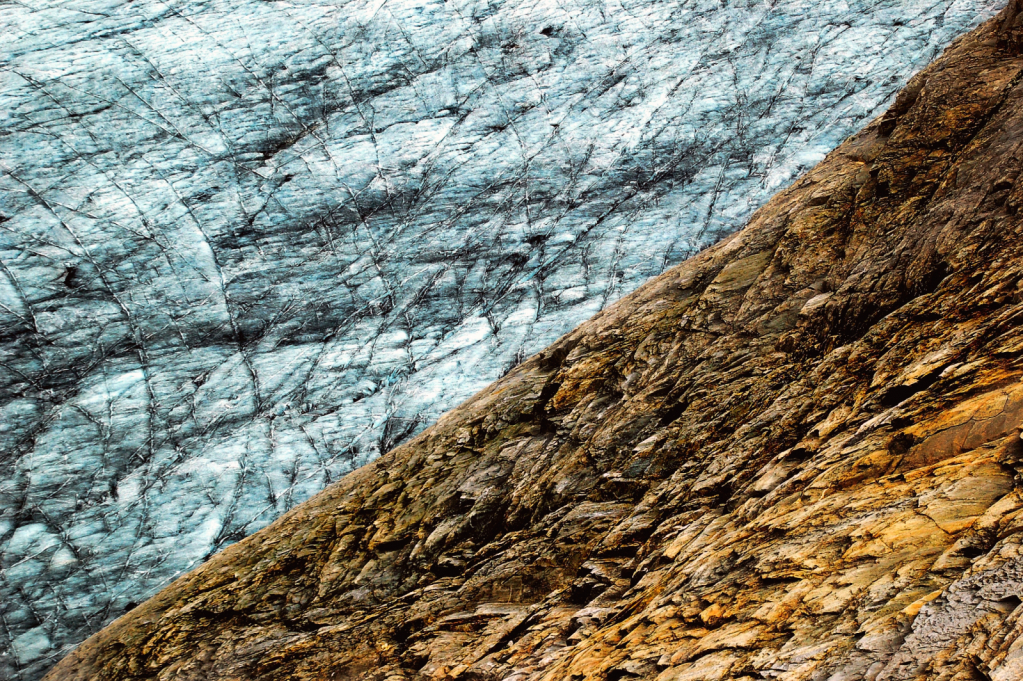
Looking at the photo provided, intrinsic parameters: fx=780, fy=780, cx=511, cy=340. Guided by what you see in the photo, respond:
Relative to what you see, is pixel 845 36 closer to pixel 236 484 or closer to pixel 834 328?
pixel 834 328

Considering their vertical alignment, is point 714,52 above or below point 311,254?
above

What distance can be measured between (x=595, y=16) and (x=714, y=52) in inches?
102

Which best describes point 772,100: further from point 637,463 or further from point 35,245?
point 35,245

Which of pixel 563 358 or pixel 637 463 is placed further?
pixel 563 358

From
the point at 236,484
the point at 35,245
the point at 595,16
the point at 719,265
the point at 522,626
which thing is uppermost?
the point at 595,16

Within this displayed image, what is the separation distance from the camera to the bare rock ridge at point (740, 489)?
3758 millimetres

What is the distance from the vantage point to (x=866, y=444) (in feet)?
15.3

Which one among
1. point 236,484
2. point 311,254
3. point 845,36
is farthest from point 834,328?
point 845,36

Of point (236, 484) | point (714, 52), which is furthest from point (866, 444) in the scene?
point (714, 52)

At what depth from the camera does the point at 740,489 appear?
5512mm

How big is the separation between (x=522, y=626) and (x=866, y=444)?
2962 millimetres

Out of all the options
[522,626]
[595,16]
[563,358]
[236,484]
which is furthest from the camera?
[595,16]

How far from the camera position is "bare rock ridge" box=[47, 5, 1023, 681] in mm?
3758

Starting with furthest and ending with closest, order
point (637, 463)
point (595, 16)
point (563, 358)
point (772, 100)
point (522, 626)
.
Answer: point (595, 16) < point (772, 100) < point (563, 358) < point (637, 463) < point (522, 626)
